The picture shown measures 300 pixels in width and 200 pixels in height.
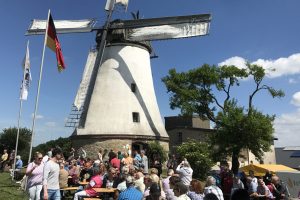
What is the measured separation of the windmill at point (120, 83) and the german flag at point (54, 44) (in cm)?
1084

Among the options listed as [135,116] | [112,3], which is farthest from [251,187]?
[112,3]

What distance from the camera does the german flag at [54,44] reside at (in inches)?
618

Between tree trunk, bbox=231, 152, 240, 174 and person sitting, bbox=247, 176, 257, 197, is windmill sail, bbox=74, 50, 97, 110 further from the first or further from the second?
person sitting, bbox=247, 176, 257, 197

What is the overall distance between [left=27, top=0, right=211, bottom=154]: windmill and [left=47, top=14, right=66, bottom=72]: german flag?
427 inches

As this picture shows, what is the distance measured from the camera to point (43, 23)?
1169 inches

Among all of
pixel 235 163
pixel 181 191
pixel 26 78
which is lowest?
pixel 181 191

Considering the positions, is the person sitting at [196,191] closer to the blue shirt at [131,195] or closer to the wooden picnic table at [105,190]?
the blue shirt at [131,195]

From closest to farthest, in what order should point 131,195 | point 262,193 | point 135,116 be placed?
1. point 131,195
2. point 262,193
3. point 135,116

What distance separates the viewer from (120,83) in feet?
90.9

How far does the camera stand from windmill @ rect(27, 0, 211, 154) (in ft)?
87.4

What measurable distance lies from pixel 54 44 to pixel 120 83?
1201cm

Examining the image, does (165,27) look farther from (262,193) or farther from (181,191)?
(181,191)

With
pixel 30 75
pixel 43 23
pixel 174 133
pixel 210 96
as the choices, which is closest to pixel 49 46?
pixel 30 75

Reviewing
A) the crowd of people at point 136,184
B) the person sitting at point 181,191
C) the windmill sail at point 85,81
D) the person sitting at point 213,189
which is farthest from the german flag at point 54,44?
the windmill sail at point 85,81
